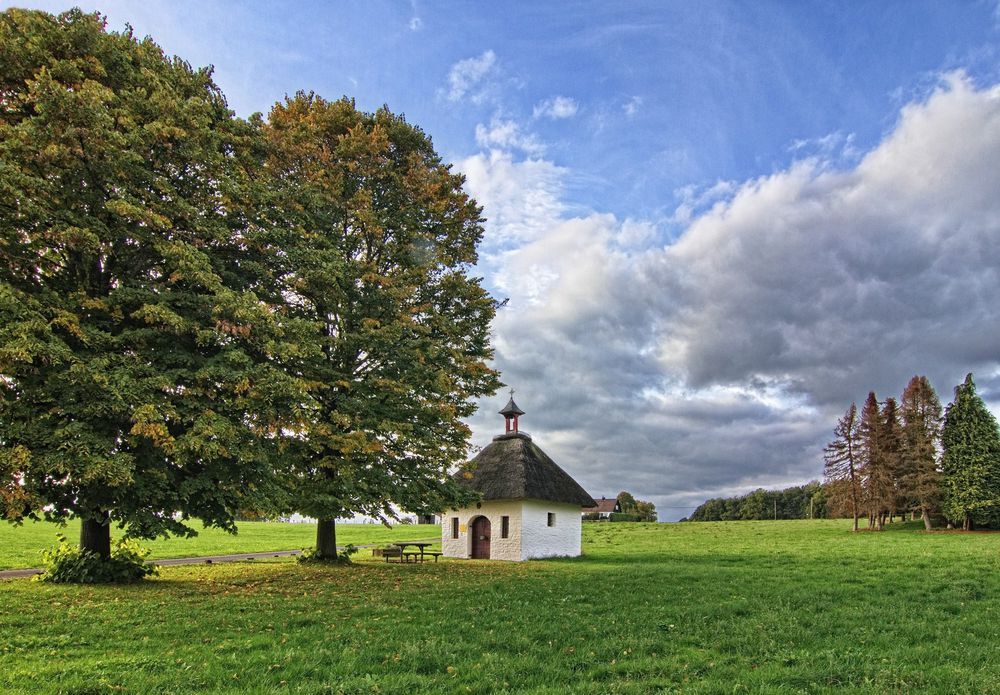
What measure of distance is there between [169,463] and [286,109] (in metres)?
14.6

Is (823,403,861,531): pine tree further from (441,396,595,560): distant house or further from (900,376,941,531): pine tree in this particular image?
(441,396,595,560): distant house

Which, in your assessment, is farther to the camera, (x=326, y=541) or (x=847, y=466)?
(x=847, y=466)

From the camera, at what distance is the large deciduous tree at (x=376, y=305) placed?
1812 cm

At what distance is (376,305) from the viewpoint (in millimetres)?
19984

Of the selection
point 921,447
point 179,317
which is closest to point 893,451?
point 921,447

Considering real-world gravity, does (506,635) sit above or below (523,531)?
above

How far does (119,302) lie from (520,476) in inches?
829

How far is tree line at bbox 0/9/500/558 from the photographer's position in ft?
41.7

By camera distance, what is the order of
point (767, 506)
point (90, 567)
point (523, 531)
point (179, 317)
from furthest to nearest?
point (767, 506) < point (523, 531) < point (90, 567) < point (179, 317)

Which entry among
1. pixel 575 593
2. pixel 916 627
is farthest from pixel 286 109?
pixel 916 627

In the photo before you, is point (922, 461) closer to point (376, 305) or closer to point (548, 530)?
point (548, 530)

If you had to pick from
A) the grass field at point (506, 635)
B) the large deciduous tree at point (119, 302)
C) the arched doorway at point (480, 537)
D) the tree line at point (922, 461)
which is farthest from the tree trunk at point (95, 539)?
the tree line at point (922, 461)

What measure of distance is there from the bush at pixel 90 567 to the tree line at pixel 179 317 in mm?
502

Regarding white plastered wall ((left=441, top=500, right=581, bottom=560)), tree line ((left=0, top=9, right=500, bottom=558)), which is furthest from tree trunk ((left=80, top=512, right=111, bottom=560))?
white plastered wall ((left=441, top=500, right=581, bottom=560))
